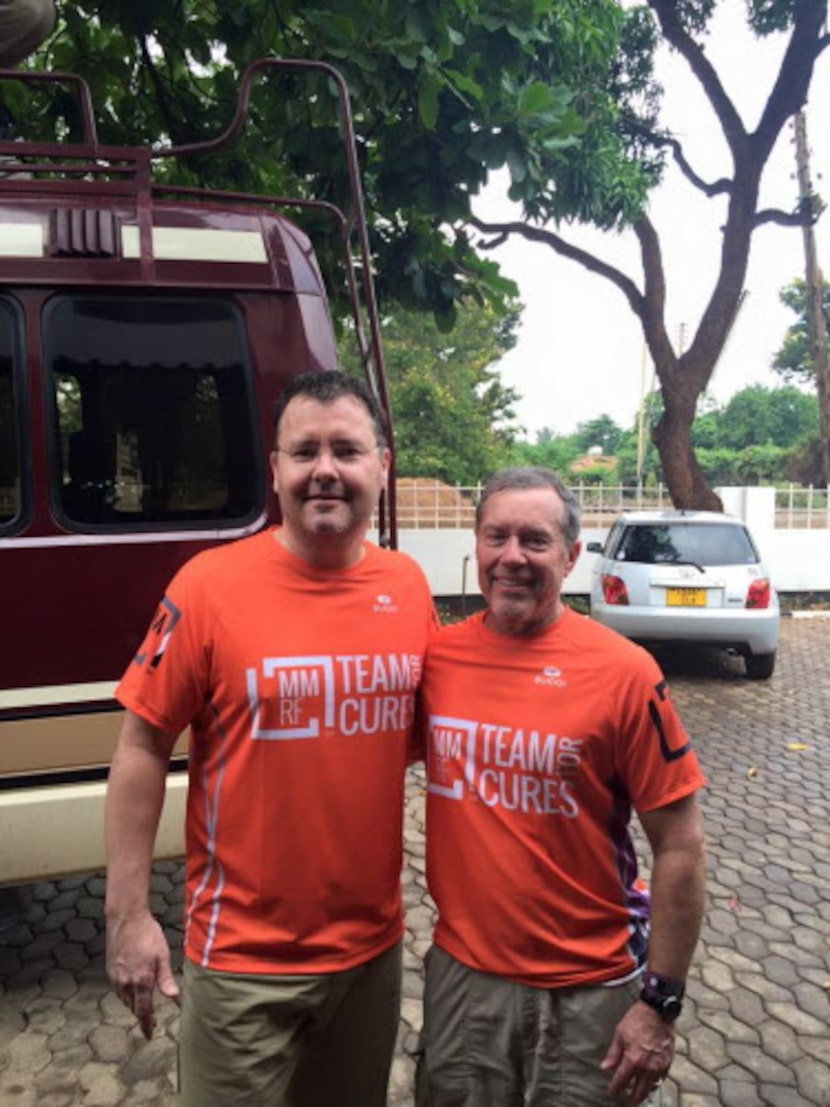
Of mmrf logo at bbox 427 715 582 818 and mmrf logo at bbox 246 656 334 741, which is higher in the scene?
mmrf logo at bbox 246 656 334 741

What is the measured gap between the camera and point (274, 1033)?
1609 millimetres

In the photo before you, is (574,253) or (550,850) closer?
(550,850)

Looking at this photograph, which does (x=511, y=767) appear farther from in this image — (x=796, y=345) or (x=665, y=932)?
(x=796, y=345)

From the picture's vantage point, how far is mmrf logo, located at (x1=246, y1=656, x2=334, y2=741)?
1.59m

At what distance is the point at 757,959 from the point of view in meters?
3.31

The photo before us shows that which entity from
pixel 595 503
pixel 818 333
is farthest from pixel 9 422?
pixel 818 333

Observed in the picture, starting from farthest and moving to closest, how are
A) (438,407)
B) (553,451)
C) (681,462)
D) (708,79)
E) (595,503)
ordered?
(553,451)
(438,407)
(595,503)
(681,462)
(708,79)

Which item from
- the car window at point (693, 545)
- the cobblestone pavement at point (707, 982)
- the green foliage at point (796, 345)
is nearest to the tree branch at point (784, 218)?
the car window at point (693, 545)

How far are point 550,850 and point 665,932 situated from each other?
25 centimetres

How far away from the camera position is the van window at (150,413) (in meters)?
2.85

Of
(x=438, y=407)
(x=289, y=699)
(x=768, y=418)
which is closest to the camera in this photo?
(x=289, y=699)

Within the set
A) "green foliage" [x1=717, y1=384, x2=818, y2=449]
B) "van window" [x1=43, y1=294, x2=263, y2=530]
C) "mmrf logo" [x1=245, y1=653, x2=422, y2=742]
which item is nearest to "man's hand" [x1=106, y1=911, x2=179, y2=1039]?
"mmrf logo" [x1=245, y1=653, x2=422, y2=742]

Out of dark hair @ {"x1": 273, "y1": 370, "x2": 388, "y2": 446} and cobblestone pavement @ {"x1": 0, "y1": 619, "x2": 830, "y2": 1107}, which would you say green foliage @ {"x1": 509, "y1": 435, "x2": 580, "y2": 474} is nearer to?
cobblestone pavement @ {"x1": 0, "y1": 619, "x2": 830, "y2": 1107}

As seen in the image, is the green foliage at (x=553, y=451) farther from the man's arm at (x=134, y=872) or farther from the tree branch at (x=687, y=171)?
the man's arm at (x=134, y=872)
